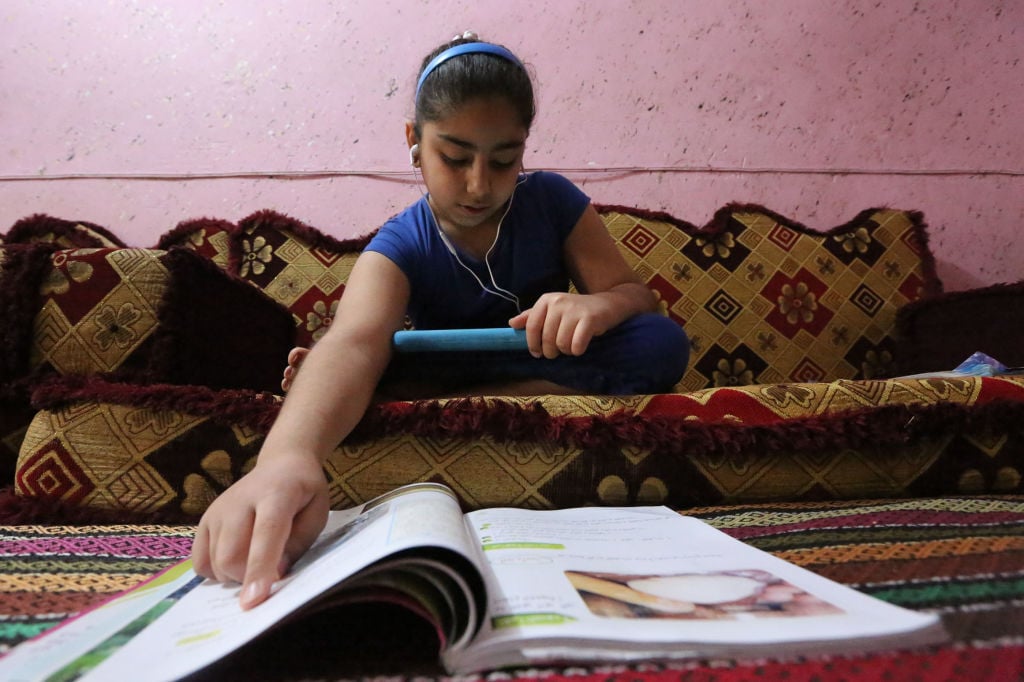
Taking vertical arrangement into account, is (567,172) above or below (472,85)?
below

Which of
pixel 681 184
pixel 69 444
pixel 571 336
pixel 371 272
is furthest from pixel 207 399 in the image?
pixel 681 184

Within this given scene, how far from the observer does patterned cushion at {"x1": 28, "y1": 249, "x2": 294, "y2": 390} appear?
2.35ft

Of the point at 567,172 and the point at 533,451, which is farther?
the point at 567,172

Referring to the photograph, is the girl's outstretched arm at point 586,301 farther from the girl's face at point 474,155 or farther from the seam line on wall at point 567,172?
the seam line on wall at point 567,172

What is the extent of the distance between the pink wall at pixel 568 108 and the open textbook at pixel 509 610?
123 cm

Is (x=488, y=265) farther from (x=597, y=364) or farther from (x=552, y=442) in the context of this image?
(x=552, y=442)

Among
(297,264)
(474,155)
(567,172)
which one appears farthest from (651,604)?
(567,172)

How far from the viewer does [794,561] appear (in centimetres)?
41

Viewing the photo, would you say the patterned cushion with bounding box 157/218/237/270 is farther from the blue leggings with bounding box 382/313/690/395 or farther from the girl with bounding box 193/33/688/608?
the blue leggings with bounding box 382/313/690/395

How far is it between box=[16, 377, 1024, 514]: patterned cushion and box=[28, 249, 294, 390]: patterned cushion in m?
0.08

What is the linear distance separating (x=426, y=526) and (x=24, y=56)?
1.78m

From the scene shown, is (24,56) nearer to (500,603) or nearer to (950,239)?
(500,603)

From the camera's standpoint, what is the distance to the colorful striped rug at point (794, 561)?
252mm

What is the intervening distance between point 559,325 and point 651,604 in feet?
1.15
